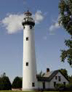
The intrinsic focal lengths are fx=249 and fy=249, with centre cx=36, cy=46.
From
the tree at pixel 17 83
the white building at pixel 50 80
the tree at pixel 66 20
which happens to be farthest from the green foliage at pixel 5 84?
the tree at pixel 66 20

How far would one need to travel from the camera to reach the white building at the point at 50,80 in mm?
53531

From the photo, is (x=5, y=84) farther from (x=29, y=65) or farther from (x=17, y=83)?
(x=29, y=65)

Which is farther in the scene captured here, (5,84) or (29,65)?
(5,84)

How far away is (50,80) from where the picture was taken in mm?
55562

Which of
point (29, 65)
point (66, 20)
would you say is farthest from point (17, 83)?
point (66, 20)

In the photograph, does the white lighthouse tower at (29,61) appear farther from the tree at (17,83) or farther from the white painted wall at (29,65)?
the tree at (17,83)

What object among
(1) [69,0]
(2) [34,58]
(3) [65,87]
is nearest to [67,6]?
(1) [69,0]

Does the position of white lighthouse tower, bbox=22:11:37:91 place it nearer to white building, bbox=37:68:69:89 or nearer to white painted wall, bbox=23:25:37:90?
white painted wall, bbox=23:25:37:90

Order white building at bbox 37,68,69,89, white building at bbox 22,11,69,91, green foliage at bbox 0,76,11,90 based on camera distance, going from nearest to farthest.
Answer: white building at bbox 22,11,69,91
green foliage at bbox 0,76,11,90
white building at bbox 37,68,69,89

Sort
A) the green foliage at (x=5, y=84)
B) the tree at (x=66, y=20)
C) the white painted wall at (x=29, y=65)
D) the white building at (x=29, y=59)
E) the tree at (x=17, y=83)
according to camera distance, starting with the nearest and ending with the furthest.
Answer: the tree at (x=66, y=20), the white painted wall at (x=29, y=65), the white building at (x=29, y=59), the green foliage at (x=5, y=84), the tree at (x=17, y=83)

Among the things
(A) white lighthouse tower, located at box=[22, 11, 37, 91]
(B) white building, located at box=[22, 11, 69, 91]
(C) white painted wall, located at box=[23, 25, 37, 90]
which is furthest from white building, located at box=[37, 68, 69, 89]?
(C) white painted wall, located at box=[23, 25, 37, 90]

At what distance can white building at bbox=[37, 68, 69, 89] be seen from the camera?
5353cm

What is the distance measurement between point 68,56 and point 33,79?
16867 mm

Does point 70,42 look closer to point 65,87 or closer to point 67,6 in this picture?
point 67,6
